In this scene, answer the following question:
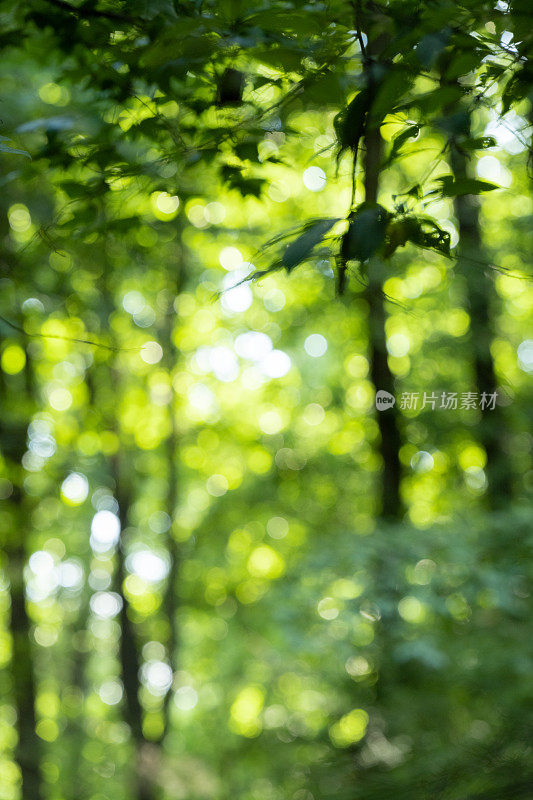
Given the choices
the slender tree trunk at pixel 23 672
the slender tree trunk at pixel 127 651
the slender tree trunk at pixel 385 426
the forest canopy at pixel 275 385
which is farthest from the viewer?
the slender tree trunk at pixel 127 651

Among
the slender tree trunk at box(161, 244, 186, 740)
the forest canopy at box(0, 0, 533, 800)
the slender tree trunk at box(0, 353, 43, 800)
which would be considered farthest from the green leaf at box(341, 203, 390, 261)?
the slender tree trunk at box(161, 244, 186, 740)

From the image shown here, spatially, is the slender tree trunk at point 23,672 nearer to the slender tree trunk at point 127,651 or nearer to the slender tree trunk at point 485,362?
the slender tree trunk at point 127,651

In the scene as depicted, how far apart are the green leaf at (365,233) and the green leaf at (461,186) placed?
0.33ft

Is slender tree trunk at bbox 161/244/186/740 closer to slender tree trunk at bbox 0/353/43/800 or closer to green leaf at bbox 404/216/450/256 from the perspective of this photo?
slender tree trunk at bbox 0/353/43/800

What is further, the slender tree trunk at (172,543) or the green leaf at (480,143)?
the slender tree trunk at (172,543)

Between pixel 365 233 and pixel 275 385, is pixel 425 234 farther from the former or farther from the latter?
pixel 275 385

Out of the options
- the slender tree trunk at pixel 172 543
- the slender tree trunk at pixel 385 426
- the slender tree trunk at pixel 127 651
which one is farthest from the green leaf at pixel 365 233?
the slender tree trunk at pixel 172 543

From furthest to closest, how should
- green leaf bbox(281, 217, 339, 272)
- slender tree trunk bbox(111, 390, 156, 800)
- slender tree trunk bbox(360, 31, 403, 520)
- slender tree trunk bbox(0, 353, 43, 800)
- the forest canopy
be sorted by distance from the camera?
1. slender tree trunk bbox(111, 390, 156, 800)
2. slender tree trunk bbox(0, 353, 43, 800)
3. slender tree trunk bbox(360, 31, 403, 520)
4. the forest canopy
5. green leaf bbox(281, 217, 339, 272)

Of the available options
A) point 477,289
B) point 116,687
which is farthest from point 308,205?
point 116,687

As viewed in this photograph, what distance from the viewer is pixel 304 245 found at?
957 millimetres

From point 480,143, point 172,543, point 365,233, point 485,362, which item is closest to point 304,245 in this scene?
point 365,233

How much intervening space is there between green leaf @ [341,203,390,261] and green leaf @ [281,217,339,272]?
4 centimetres

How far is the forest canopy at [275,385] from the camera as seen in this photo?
3.94 ft

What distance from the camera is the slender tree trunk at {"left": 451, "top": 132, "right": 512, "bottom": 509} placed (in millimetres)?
5988
